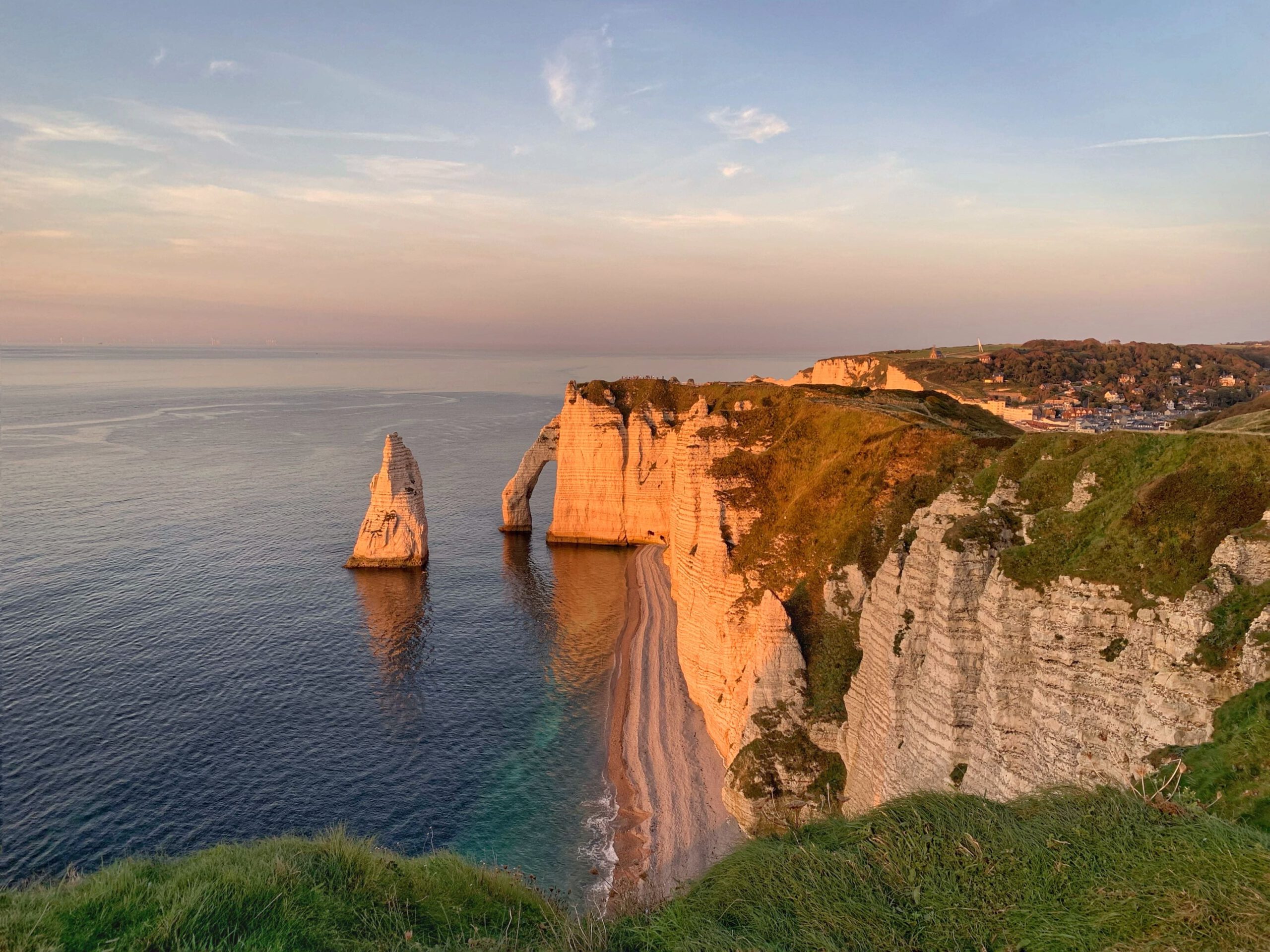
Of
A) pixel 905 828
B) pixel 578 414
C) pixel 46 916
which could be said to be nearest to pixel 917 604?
pixel 905 828

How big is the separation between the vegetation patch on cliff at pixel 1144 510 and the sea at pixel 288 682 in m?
17.3

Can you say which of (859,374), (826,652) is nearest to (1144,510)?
(826,652)

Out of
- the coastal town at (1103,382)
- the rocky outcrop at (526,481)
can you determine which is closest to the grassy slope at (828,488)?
the coastal town at (1103,382)

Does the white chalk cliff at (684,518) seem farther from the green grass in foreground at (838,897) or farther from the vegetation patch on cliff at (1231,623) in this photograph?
the green grass in foreground at (838,897)

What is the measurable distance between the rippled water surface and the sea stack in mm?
2244

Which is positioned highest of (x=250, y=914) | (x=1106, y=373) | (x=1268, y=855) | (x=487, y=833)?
(x=1106, y=373)

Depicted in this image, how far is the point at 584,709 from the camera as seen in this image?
130 ft

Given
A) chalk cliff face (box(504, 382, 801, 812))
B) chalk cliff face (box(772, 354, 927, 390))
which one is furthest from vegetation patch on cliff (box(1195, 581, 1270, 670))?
chalk cliff face (box(772, 354, 927, 390))

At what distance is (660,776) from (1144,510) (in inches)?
970

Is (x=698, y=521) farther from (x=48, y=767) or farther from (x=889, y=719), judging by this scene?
(x=48, y=767)

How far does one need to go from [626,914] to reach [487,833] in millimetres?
20789

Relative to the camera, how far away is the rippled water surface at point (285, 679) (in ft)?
95.0

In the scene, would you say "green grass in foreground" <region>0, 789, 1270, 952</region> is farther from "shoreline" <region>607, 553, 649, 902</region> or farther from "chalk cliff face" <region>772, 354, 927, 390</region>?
"chalk cliff face" <region>772, 354, 927, 390</region>

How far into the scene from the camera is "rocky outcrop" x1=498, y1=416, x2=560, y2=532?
77812 millimetres
